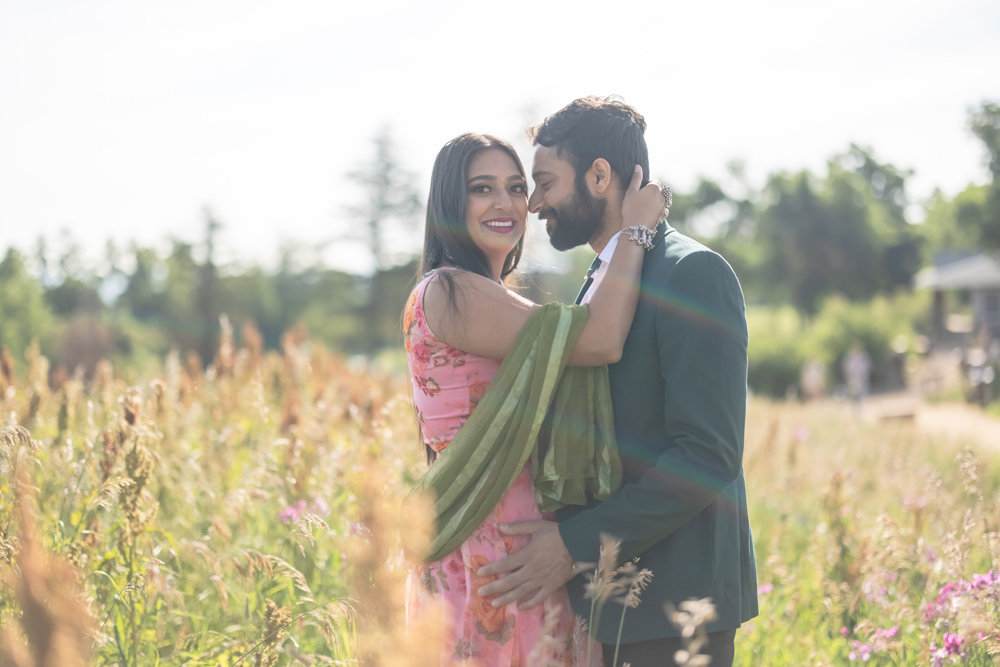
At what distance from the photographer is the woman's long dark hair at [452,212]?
2.59 m

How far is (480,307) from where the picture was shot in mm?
2279

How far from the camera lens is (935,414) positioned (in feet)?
64.8

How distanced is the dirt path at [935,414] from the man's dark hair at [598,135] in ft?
45.0

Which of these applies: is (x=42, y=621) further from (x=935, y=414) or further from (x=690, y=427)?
(x=935, y=414)

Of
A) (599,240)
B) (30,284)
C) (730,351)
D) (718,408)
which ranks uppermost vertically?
(599,240)

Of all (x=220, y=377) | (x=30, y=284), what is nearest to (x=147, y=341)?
(x=30, y=284)

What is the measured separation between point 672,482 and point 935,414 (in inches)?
842

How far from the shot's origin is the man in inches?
80.0

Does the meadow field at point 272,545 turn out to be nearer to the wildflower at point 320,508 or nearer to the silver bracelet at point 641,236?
the wildflower at point 320,508

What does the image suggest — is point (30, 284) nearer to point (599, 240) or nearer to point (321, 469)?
point (321, 469)

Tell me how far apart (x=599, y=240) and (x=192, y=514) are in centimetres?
293

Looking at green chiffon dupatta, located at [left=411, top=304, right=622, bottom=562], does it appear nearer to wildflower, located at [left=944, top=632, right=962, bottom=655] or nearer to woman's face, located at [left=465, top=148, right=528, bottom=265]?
woman's face, located at [left=465, top=148, right=528, bottom=265]

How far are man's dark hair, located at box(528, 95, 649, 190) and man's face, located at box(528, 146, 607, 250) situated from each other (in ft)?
0.09

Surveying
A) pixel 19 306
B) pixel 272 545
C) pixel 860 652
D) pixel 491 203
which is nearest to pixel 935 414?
pixel 860 652
